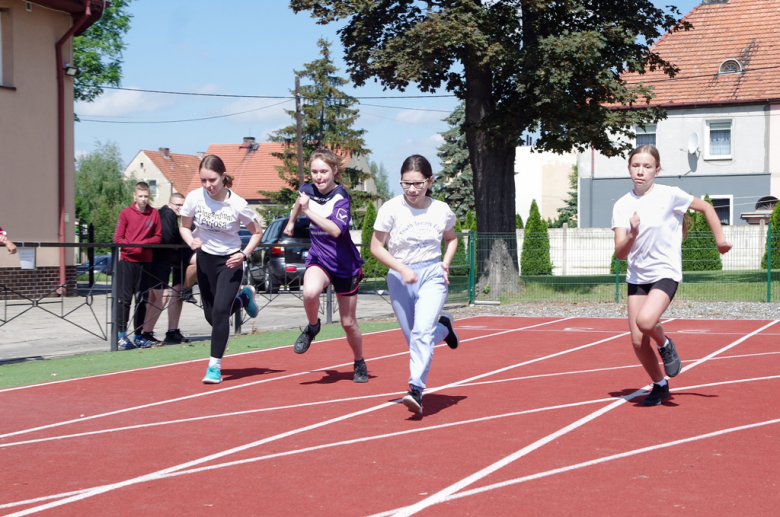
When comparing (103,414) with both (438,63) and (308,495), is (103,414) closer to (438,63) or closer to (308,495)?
(308,495)

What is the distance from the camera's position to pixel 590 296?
2006 cm

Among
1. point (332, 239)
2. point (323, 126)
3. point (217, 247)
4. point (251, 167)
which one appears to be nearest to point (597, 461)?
point (332, 239)

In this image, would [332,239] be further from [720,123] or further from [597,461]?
[720,123]

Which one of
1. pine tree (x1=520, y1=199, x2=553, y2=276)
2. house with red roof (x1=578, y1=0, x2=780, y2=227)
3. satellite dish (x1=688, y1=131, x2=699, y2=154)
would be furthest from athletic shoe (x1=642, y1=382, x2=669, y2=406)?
satellite dish (x1=688, y1=131, x2=699, y2=154)

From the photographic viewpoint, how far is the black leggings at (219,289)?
804 cm

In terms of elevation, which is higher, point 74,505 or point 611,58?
point 611,58

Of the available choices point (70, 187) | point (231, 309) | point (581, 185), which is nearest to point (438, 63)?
point (70, 187)

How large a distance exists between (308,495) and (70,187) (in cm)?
1913

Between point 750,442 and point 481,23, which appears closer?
point 750,442

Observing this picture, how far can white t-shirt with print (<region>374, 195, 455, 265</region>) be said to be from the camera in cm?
661

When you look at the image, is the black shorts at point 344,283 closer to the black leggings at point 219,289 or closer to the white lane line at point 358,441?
the black leggings at point 219,289

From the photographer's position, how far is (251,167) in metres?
74.6

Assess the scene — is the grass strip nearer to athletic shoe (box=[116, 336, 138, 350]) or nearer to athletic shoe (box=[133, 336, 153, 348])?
athletic shoe (box=[133, 336, 153, 348])

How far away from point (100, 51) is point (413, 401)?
32.5 m
